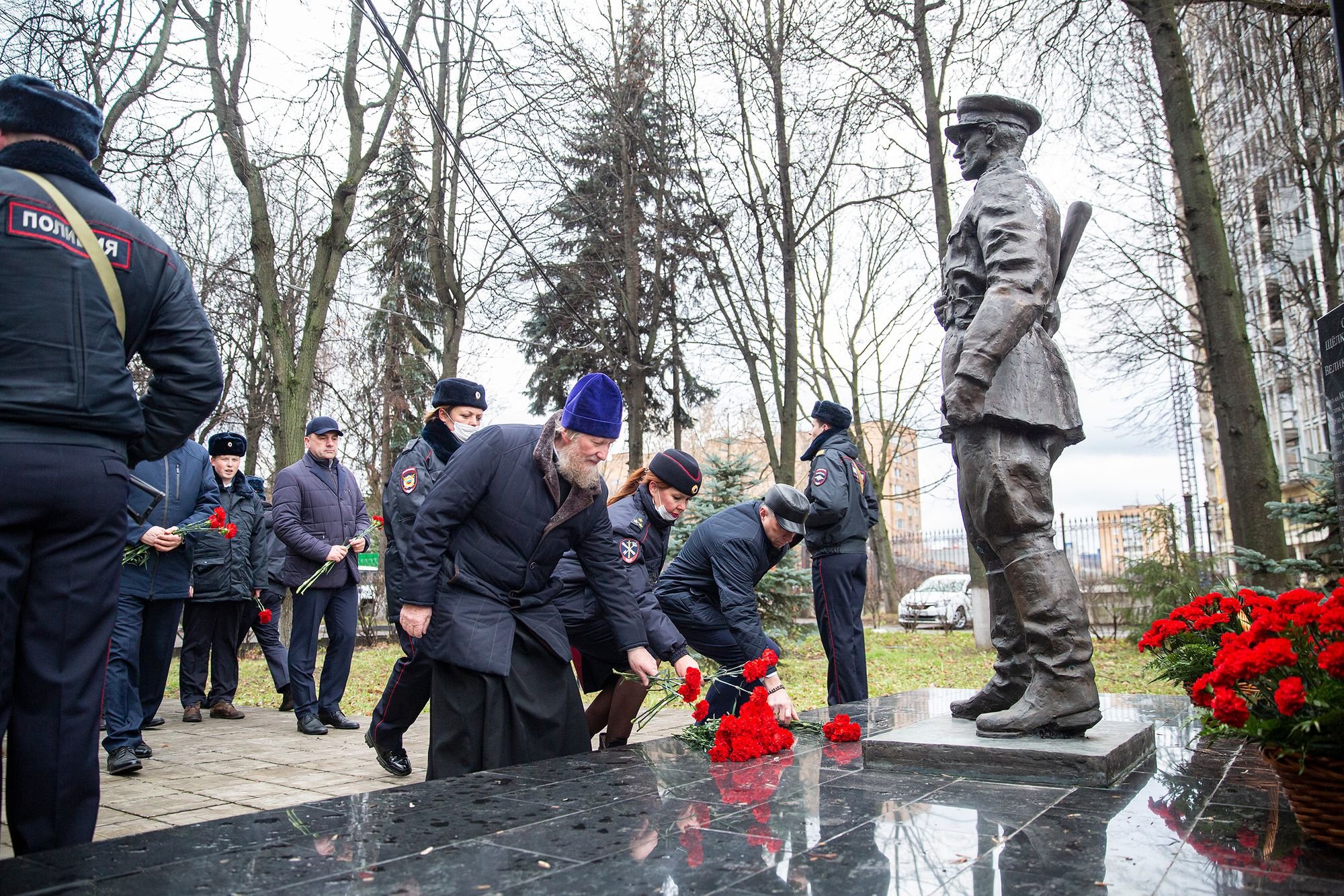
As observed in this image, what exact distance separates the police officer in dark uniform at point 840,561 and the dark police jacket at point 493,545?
2758 mm

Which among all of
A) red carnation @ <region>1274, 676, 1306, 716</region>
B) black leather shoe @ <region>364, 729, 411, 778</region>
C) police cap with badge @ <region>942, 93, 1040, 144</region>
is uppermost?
police cap with badge @ <region>942, 93, 1040, 144</region>

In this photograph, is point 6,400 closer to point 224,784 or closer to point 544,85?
point 224,784

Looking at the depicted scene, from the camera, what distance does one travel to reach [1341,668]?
2248 mm

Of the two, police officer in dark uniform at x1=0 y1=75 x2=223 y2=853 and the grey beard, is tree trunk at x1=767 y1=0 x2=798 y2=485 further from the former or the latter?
police officer in dark uniform at x1=0 y1=75 x2=223 y2=853

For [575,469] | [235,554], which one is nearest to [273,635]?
[235,554]

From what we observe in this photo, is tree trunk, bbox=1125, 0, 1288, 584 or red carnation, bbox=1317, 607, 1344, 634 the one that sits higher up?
tree trunk, bbox=1125, 0, 1288, 584

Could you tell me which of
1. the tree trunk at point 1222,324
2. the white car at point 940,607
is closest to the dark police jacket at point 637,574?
the tree trunk at point 1222,324

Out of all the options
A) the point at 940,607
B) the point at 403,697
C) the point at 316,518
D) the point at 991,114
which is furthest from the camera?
the point at 940,607

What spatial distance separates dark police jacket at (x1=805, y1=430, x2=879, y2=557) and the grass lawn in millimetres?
2332

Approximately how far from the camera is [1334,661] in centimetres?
225

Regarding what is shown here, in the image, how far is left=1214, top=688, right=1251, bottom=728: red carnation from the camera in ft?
7.95

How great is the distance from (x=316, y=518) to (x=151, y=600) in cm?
142

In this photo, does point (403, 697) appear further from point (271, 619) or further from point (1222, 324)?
point (1222, 324)

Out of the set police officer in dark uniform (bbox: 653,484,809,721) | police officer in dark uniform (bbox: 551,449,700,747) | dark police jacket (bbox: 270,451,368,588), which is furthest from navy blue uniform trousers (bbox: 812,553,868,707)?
dark police jacket (bbox: 270,451,368,588)
